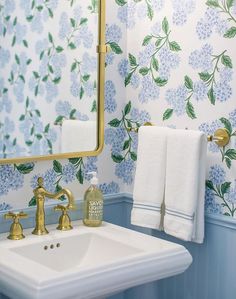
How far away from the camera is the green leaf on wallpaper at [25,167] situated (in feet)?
6.05

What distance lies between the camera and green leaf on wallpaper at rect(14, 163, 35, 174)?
1844mm

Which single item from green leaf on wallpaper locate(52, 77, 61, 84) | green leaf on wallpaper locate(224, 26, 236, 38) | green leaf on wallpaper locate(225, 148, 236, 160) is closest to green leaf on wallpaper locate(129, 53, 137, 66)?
green leaf on wallpaper locate(52, 77, 61, 84)

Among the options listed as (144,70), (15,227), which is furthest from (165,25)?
(15,227)

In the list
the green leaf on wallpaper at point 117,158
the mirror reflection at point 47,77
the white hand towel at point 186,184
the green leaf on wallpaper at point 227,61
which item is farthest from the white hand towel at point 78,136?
the green leaf on wallpaper at point 227,61

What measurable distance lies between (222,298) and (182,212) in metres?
0.33

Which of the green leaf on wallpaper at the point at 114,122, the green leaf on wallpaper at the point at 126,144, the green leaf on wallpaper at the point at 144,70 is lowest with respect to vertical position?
the green leaf on wallpaper at the point at 126,144

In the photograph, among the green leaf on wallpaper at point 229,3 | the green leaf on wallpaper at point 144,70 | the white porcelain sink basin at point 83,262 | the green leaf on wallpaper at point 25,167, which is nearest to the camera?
the white porcelain sink basin at point 83,262

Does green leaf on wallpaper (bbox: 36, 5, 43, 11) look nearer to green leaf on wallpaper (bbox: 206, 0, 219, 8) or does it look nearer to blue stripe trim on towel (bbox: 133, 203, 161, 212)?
green leaf on wallpaper (bbox: 206, 0, 219, 8)

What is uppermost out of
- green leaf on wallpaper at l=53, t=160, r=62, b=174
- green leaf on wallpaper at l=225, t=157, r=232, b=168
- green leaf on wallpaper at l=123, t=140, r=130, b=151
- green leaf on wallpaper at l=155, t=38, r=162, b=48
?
green leaf on wallpaper at l=155, t=38, r=162, b=48

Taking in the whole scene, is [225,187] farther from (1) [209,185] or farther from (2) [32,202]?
(2) [32,202]

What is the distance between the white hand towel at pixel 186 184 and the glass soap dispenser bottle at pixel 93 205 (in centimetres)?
25

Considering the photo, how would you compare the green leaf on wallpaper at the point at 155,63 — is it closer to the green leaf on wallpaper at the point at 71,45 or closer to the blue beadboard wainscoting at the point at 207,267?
the green leaf on wallpaper at the point at 71,45

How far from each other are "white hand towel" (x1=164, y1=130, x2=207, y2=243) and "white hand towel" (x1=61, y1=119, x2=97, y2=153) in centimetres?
33

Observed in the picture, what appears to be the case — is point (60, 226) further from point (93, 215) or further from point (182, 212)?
point (182, 212)
